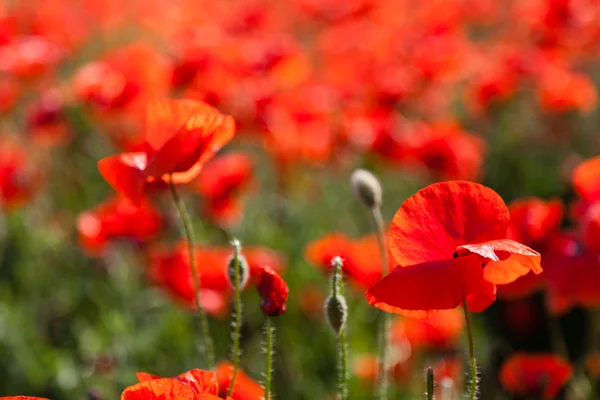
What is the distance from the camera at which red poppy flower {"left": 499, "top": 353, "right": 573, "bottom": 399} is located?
63.9 inches

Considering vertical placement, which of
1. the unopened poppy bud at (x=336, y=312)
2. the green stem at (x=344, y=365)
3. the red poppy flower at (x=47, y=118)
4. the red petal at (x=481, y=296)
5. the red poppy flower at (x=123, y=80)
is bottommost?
the green stem at (x=344, y=365)

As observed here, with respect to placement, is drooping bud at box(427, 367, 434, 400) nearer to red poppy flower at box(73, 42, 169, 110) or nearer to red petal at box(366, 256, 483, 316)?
red petal at box(366, 256, 483, 316)

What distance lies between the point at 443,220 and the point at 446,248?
0.05m

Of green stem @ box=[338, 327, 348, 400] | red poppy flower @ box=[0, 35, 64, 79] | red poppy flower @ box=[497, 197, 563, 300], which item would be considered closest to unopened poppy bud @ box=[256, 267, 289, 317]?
green stem @ box=[338, 327, 348, 400]

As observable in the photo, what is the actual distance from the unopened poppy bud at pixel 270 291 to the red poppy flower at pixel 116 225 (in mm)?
1578

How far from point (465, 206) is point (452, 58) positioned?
2.87m

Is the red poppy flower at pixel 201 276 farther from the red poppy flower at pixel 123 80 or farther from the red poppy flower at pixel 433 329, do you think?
the red poppy flower at pixel 123 80

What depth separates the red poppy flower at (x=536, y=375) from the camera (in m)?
1.62

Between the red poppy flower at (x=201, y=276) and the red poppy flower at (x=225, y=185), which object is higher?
the red poppy flower at (x=225, y=185)

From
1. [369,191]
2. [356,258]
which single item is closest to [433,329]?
[356,258]

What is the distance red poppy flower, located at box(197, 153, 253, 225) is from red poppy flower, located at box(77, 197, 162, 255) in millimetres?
224

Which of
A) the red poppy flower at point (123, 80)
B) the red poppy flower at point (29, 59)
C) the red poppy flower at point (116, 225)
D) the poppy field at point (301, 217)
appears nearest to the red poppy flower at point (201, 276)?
the poppy field at point (301, 217)

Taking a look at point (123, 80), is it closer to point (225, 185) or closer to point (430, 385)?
point (225, 185)

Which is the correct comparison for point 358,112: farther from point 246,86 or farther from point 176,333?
point 176,333
